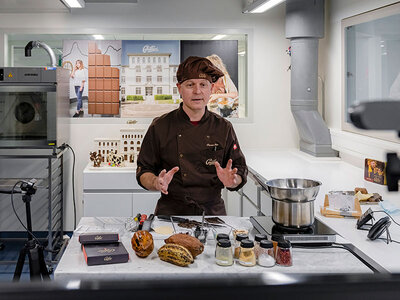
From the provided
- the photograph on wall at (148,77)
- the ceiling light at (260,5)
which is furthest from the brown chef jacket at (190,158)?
the photograph on wall at (148,77)

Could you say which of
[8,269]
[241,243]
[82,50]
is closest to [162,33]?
[82,50]

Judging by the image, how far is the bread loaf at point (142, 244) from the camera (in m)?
1.77

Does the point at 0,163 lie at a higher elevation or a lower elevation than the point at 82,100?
lower

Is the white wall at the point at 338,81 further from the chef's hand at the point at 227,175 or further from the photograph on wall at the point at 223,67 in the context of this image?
the chef's hand at the point at 227,175

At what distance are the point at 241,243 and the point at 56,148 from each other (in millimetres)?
2818

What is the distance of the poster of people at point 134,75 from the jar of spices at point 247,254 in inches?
132

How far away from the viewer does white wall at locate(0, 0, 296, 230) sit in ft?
15.6

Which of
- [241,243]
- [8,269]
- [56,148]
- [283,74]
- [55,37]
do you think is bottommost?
[8,269]

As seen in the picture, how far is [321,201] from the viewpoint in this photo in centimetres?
272

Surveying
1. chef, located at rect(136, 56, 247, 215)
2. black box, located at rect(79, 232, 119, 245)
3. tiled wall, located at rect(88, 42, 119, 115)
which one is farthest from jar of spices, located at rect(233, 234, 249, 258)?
tiled wall, located at rect(88, 42, 119, 115)

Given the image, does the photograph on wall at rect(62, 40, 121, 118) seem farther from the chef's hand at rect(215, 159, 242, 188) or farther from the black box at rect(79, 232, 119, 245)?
the black box at rect(79, 232, 119, 245)

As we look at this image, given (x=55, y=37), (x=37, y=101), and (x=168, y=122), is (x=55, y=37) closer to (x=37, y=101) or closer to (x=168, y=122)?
(x=37, y=101)

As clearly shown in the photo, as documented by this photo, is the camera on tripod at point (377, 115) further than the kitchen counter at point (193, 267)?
No

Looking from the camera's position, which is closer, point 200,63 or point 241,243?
point 241,243
